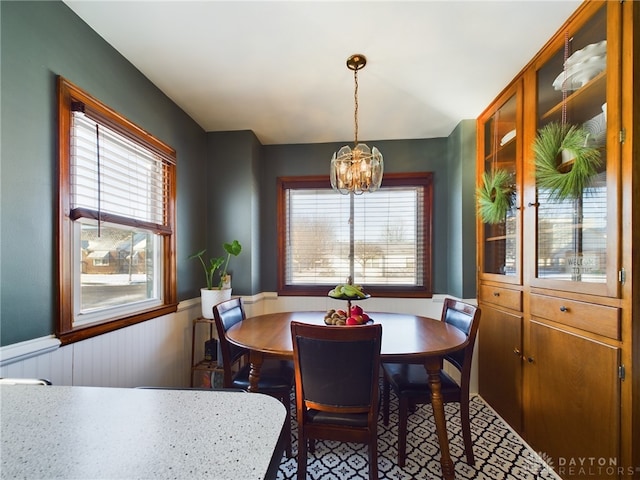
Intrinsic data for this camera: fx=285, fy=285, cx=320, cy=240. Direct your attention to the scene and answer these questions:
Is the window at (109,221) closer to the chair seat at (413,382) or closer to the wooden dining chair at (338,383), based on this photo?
the wooden dining chair at (338,383)

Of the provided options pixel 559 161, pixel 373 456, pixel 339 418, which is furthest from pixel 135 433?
pixel 559 161

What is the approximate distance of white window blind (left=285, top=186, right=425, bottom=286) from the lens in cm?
306

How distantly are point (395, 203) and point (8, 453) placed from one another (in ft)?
9.90

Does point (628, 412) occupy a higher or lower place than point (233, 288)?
lower

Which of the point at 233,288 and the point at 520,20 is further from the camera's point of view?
the point at 233,288

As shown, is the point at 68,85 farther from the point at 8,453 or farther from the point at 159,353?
the point at 159,353

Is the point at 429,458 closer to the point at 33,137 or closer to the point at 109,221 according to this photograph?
the point at 109,221

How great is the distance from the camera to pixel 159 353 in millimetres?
2145

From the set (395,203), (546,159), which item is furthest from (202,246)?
(546,159)

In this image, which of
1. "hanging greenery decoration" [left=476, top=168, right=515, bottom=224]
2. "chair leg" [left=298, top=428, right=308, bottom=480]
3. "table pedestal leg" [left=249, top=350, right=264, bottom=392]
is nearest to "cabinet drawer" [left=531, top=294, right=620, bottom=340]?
"hanging greenery decoration" [left=476, top=168, right=515, bottom=224]

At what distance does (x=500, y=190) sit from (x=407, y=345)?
1.45m

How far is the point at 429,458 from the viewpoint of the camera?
1747 millimetres

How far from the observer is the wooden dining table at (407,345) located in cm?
149

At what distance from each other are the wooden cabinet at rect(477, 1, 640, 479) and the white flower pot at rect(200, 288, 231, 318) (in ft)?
7.29
